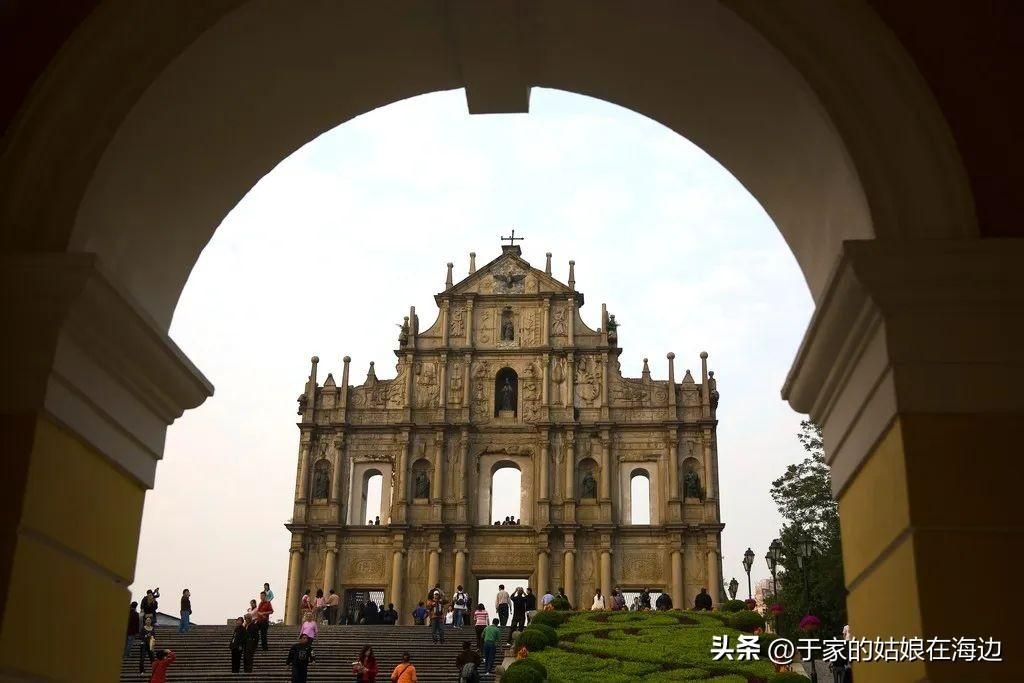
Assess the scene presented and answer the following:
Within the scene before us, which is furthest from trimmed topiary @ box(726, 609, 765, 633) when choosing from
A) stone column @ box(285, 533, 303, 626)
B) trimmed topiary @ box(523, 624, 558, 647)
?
stone column @ box(285, 533, 303, 626)

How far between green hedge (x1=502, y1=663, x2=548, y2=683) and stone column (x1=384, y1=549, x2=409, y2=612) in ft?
49.3

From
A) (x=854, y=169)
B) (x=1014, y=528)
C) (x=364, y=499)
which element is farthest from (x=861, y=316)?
(x=364, y=499)

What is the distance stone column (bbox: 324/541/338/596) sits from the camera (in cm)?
3027

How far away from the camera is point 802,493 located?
1204 inches

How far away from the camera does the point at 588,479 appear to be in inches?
1232

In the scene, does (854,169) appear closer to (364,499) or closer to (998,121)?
(998,121)

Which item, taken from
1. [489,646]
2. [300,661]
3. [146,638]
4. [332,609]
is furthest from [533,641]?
[332,609]

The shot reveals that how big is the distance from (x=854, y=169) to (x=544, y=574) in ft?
90.0

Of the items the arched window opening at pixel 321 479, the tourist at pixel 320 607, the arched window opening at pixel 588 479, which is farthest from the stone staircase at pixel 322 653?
the arched window opening at pixel 588 479

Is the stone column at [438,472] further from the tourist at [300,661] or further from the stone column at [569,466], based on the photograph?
the tourist at [300,661]

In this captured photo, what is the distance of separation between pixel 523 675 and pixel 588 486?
54.2ft

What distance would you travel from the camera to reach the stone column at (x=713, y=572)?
2951 centimetres

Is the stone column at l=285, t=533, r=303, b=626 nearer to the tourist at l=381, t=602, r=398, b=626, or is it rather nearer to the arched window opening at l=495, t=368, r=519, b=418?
the tourist at l=381, t=602, r=398, b=626

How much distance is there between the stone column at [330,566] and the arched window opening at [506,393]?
6075 mm
